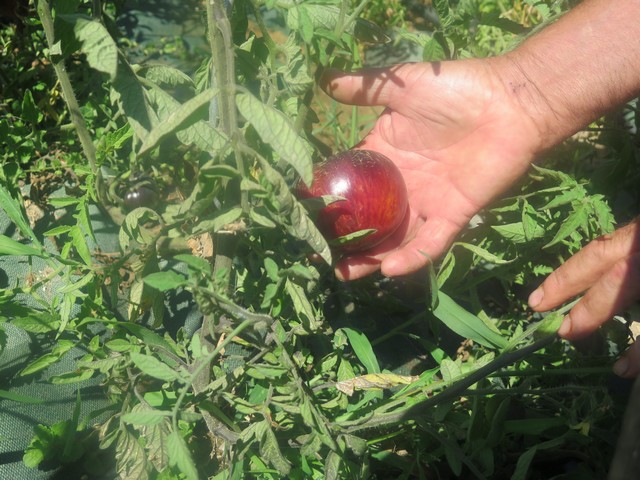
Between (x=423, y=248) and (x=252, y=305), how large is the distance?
50 centimetres

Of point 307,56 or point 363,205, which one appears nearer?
point 307,56

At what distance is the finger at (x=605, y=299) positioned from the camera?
1.40 meters

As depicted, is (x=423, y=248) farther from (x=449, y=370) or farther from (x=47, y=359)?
(x=47, y=359)

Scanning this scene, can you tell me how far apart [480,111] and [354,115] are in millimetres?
537

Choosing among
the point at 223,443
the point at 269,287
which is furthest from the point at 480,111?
the point at 223,443

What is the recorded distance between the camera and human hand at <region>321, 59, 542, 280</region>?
1.58m

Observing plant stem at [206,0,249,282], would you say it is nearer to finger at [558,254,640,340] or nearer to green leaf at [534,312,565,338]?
green leaf at [534,312,565,338]

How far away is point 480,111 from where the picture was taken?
166 centimetres

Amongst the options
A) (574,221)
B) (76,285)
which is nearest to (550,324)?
(574,221)

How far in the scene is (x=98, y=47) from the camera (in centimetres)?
88

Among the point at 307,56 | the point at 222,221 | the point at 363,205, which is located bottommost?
the point at 363,205

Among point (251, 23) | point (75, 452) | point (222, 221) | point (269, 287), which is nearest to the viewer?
point (222, 221)

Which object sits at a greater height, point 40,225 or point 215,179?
point 215,179

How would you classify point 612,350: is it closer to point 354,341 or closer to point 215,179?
point 354,341
